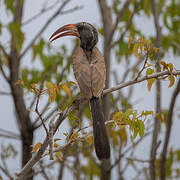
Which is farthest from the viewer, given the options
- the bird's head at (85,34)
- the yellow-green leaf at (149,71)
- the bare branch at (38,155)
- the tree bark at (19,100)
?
the tree bark at (19,100)

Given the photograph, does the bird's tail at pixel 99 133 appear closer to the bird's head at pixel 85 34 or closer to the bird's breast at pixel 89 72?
the bird's breast at pixel 89 72

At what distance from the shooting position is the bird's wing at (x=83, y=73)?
2.18 m

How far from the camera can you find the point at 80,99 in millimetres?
Answer: 2176

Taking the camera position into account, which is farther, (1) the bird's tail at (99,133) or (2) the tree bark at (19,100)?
(2) the tree bark at (19,100)

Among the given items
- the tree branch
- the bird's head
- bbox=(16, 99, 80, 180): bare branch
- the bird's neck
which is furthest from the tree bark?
bbox=(16, 99, 80, 180): bare branch

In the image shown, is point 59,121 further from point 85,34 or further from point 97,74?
point 85,34

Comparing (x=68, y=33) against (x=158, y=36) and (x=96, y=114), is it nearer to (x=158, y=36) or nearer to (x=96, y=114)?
(x=96, y=114)

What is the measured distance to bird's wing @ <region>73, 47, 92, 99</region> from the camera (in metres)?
2.18

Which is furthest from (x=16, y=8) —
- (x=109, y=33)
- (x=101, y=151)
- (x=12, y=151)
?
(x=101, y=151)

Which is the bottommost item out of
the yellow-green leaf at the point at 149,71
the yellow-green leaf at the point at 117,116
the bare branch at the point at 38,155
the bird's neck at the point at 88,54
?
the bare branch at the point at 38,155

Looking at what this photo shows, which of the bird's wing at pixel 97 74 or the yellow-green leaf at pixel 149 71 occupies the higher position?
the bird's wing at pixel 97 74

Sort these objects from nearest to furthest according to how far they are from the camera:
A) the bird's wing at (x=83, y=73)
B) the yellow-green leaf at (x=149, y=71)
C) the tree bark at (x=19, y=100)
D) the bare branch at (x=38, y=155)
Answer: the bare branch at (x=38, y=155)
the yellow-green leaf at (x=149, y=71)
the bird's wing at (x=83, y=73)
the tree bark at (x=19, y=100)

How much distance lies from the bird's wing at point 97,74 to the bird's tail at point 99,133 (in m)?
0.06

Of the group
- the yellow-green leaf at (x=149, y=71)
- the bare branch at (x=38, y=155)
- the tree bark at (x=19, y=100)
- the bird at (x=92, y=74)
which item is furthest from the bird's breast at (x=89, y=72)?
the tree bark at (x=19, y=100)
